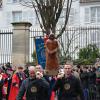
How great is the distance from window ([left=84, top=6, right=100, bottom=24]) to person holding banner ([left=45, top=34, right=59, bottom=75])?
27.3 metres

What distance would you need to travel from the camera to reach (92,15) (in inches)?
1612

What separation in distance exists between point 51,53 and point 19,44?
9904mm

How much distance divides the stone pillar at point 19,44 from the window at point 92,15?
17954 mm

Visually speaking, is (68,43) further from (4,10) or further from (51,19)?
(4,10)

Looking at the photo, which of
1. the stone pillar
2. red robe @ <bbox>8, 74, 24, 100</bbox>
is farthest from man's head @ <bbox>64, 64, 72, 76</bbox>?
the stone pillar

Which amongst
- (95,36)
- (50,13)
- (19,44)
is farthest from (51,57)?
(95,36)

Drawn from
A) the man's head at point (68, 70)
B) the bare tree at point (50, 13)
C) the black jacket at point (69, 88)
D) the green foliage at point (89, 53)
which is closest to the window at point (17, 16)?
the green foliage at point (89, 53)

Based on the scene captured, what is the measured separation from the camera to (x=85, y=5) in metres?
41.1

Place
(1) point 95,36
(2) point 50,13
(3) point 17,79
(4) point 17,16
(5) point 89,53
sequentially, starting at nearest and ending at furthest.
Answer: (3) point 17,79 < (2) point 50,13 < (5) point 89,53 < (1) point 95,36 < (4) point 17,16

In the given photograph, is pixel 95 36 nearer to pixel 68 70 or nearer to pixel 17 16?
pixel 17 16

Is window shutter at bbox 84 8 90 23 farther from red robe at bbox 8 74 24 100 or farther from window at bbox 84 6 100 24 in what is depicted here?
red robe at bbox 8 74 24 100

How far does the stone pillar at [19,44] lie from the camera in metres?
22.8

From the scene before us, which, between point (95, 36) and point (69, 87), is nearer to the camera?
point (69, 87)

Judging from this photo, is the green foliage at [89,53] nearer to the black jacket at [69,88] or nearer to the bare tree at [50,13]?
the bare tree at [50,13]
